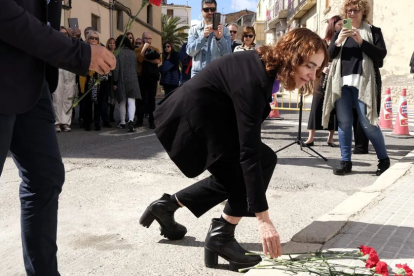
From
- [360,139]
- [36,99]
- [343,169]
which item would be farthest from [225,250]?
[360,139]

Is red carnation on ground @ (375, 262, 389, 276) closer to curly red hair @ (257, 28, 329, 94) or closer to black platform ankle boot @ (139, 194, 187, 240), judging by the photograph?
curly red hair @ (257, 28, 329, 94)

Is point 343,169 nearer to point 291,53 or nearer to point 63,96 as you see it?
point 291,53

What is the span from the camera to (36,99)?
6.61 ft

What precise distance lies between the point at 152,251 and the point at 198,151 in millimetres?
728

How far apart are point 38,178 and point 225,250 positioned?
1.21 meters

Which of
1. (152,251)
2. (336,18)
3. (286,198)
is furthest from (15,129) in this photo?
(336,18)

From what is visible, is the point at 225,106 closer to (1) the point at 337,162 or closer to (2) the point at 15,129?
(2) the point at 15,129

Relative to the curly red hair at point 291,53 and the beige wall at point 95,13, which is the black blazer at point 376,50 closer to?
the curly red hair at point 291,53

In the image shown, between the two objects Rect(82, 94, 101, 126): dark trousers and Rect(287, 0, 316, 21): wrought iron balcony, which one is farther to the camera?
Rect(287, 0, 316, 21): wrought iron balcony

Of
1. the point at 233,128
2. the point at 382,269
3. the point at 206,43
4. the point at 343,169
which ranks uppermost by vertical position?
the point at 206,43

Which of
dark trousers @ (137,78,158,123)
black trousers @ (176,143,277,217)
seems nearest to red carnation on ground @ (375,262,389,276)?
black trousers @ (176,143,277,217)

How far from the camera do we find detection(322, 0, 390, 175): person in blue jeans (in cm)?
535

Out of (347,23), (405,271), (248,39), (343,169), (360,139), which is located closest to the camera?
(405,271)

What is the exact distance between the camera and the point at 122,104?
9547 millimetres
